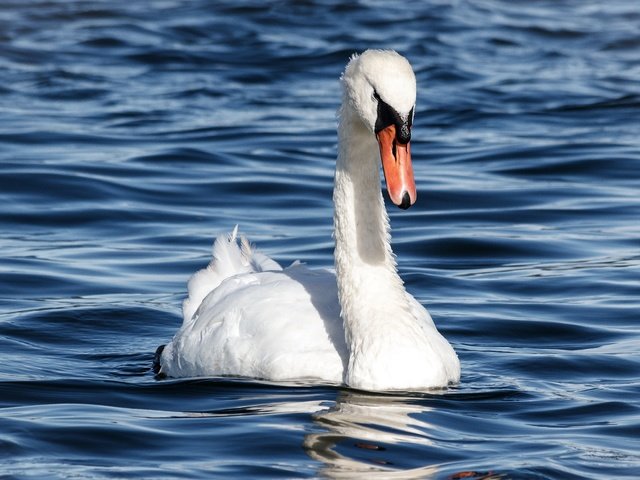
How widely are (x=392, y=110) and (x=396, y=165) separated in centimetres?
25

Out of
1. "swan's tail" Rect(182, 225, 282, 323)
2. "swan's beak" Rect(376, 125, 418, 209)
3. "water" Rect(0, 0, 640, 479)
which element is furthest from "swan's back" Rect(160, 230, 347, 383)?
"swan's beak" Rect(376, 125, 418, 209)

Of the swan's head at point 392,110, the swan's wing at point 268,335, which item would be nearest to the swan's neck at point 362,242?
the swan's wing at point 268,335

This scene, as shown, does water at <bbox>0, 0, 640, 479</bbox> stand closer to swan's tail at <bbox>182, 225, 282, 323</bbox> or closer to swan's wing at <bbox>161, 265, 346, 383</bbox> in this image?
swan's wing at <bbox>161, 265, 346, 383</bbox>

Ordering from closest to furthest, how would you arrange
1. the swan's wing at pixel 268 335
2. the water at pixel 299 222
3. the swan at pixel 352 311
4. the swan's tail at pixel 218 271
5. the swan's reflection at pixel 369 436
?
the swan's reflection at pixel 369 436, the water at pixel 299 222, the swan at pixel 352 311, the swan's wing at pixel 268 335, the swan's tail at pixel 218 271

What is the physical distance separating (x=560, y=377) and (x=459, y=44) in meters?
16.0

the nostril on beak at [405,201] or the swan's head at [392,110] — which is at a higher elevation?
the swan's head at [392,110]

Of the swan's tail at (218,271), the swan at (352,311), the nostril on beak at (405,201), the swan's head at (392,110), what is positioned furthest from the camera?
the swan's tail at (218,271)

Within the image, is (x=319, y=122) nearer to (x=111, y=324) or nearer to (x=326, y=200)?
(x=326, y=200)

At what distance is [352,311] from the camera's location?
7500 millimetres

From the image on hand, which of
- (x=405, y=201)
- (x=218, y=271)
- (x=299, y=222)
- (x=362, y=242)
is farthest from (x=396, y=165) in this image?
(x=299, y=222)

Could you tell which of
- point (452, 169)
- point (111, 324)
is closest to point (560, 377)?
point (111, 324)

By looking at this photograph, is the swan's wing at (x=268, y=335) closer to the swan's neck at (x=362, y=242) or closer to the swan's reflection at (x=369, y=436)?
the swan's neck at (x=362, y=242)

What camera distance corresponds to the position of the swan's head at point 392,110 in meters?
6.82

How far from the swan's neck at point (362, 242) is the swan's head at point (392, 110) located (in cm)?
41
